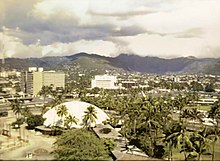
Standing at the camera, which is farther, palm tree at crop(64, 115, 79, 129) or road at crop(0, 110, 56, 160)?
palm tree at crop(64, 115, 79, 129)

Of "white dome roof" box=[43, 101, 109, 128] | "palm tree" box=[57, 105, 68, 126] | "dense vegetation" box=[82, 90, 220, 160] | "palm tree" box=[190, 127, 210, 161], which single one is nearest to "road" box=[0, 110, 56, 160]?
"white dome roof" box=[43, 101, 109, 128]

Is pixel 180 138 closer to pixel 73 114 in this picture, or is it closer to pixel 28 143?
pixel 28 143

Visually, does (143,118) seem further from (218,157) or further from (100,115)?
(100,115)

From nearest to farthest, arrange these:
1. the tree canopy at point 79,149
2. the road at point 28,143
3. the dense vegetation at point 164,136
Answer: the tree canopy at point 79,149 → the dense vegetation at point 164,136 → the road at point 28,143

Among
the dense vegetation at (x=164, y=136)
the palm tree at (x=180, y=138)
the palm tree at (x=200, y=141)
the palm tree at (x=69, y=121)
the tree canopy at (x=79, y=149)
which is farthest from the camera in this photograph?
the palm tree at (x=69, y=121)

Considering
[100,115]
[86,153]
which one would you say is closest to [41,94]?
[100,115]

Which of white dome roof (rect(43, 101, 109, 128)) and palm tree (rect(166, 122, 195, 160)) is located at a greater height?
palm tree (rect(166, 122, 195, 160))

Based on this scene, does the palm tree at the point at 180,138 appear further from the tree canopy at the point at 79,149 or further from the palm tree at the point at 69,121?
the palm tree at the point at 69,121

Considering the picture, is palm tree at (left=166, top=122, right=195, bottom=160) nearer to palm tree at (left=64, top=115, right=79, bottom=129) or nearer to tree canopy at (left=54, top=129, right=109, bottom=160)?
tree canopy at (left=54, top=129, right=109, bottom=160)

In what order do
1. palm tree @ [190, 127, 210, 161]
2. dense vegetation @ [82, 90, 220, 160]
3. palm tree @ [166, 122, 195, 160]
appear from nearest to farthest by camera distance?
A: palm tree @ [166, 122, 195, 160] → palm tree @ [190, 127, 210, 161] → dense vegetation @ [82, 90, 220, 160]

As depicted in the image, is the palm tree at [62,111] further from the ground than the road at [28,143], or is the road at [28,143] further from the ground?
the palm tree at [62,111]

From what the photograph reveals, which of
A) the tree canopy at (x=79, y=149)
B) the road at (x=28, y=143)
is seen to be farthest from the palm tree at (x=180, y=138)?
the road at (x=28, y=143)
